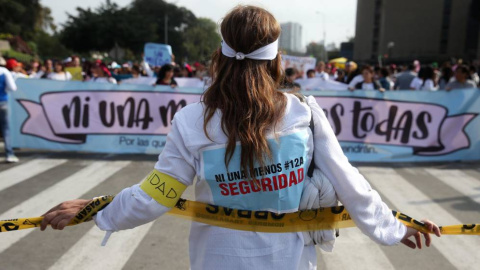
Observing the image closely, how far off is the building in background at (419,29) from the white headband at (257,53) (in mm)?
71971

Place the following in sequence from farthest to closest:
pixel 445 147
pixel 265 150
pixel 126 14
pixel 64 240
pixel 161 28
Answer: pixel 161 28
pixel 126 14
pixel 445 147
pixel 64 240
pixel 265 150

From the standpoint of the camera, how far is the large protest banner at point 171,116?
8562 millimetres

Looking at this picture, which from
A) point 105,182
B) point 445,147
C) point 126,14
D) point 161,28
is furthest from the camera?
point 161,28

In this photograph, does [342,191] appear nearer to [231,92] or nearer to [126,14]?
[231,92]

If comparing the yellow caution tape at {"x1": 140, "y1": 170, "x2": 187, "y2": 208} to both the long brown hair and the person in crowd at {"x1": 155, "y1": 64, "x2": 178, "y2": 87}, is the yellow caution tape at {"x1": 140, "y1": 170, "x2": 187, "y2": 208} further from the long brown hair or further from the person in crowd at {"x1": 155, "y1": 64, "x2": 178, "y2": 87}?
the person in crowd at {"x1": 155, "y1": 64, "x2": 178, "y2": 87}

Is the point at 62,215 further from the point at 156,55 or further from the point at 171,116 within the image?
the point at 156,55

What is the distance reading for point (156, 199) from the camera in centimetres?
171

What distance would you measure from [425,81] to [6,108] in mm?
9406

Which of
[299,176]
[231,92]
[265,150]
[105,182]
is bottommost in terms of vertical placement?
[105,182]

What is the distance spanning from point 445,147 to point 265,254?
7.96m

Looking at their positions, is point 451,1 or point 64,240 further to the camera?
point 451,1

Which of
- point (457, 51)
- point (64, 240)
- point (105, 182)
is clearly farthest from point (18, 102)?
point (457, 51)

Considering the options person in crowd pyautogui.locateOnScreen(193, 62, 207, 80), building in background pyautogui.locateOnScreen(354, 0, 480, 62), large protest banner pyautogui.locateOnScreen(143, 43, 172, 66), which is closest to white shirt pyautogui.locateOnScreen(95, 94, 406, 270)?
person in crowd pyautogui.locateOnScreen(193, 62, 207, 80)

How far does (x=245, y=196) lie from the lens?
1.73 m
